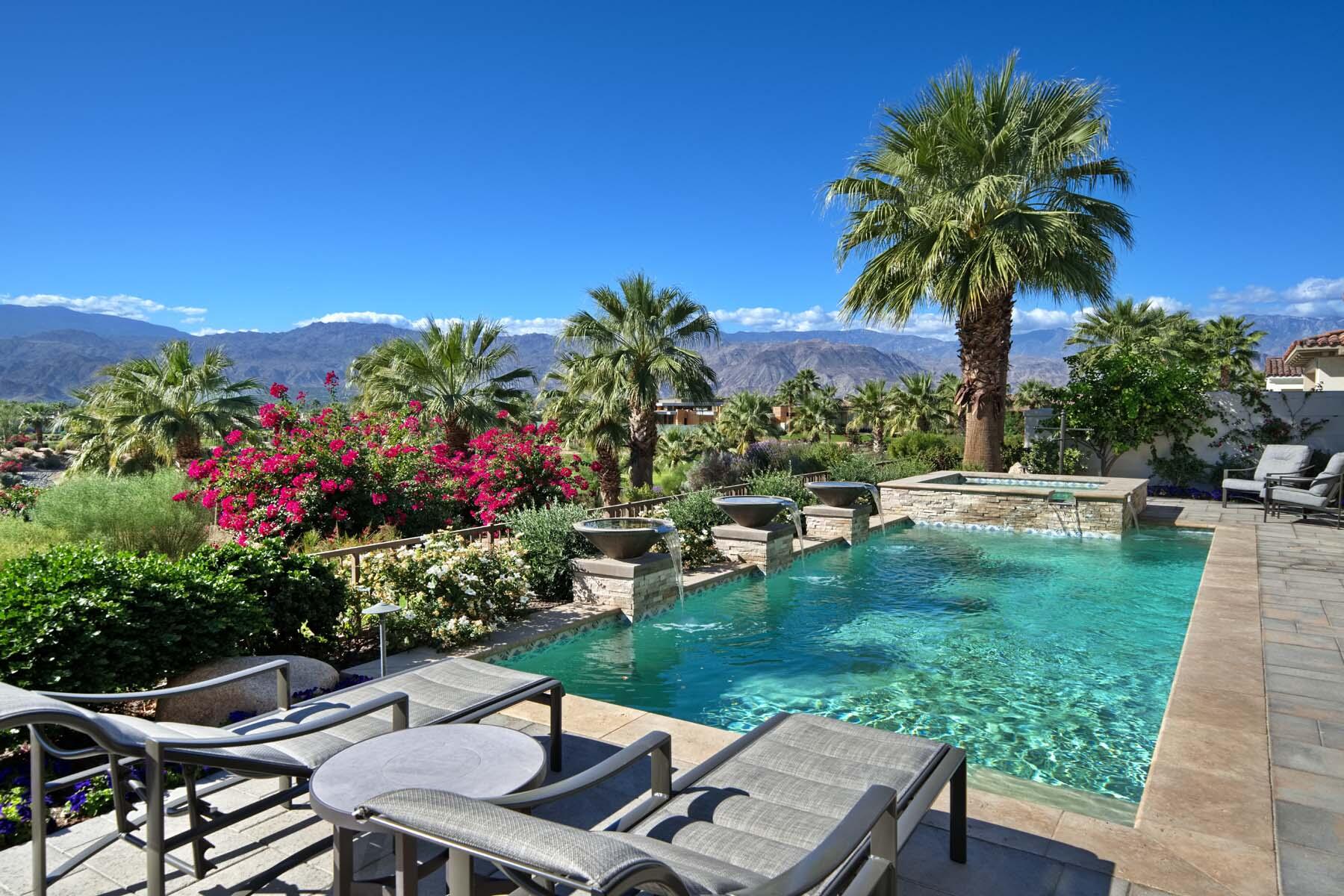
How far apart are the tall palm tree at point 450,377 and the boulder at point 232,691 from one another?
11.9m

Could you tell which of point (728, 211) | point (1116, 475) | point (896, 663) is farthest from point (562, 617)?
point (728, 211)

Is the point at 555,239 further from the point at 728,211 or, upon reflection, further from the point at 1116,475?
the point at 1116,475

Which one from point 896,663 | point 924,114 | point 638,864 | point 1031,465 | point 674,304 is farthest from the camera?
point 1031,465

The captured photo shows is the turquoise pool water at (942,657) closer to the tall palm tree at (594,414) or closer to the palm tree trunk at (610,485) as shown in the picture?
the palm tree trunk at (610,485)

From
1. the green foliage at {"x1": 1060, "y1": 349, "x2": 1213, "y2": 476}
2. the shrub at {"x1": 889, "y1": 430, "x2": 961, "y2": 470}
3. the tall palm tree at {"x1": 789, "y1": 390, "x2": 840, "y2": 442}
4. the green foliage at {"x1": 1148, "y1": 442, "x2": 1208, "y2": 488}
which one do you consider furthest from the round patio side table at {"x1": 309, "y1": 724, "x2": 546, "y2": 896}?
the tall palm tree at {"x1": 789, "y1": 390, "x2": 840, "y2": 442}

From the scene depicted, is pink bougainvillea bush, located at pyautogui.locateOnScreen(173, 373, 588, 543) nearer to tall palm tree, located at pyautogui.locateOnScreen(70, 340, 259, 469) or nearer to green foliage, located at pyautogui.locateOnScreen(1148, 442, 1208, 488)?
tall palm tree, located at pyautogui.locateOnScreen(70, 340, 259, 469)

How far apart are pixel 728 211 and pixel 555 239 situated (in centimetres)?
1948

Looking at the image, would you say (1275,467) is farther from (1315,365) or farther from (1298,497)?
(1315,365)

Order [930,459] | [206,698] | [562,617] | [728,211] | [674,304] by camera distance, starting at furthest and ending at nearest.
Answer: [728,211]
[930,459]
[674,304]
[562,617]
[206,698]

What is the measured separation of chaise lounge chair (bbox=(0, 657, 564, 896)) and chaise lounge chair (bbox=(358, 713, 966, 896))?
909mm

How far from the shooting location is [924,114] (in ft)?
47.1

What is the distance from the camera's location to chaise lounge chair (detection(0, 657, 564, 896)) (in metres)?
2.15

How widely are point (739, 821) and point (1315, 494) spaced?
13.6 metres

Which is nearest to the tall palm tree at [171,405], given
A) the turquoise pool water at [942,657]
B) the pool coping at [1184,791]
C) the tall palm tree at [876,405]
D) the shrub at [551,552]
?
the shrub at [551,552]
